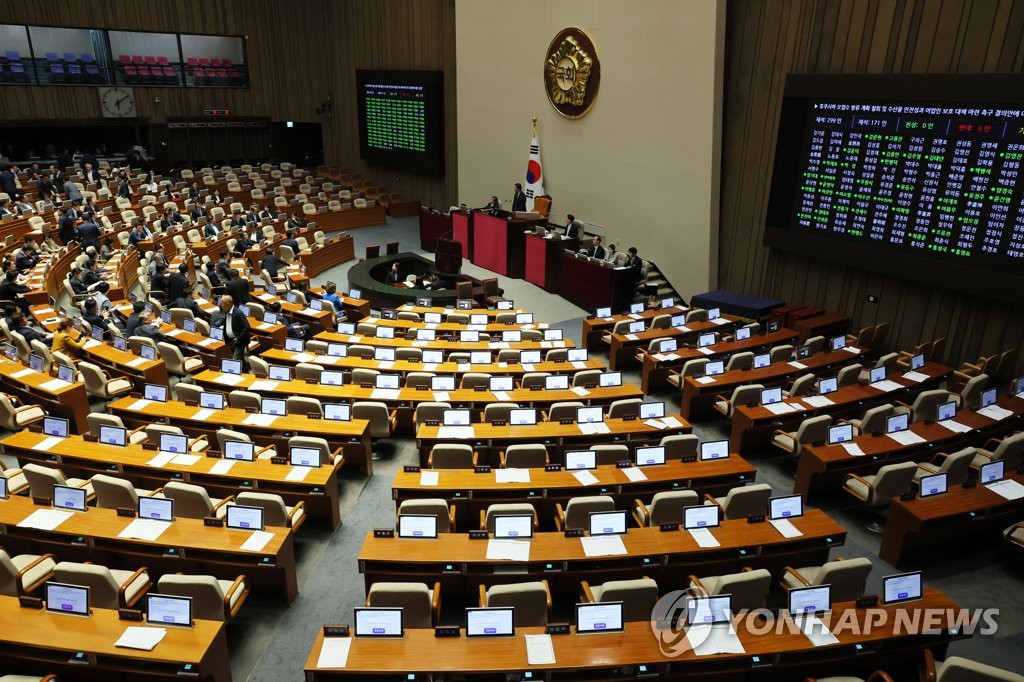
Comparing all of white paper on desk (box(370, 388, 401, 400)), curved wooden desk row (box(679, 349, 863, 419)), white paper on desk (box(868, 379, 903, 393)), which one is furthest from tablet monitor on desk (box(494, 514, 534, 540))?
white paper on desk (box(868, 379, 903, 393))

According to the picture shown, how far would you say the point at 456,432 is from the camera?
7.68m

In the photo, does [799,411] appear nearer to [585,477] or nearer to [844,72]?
[585,477]

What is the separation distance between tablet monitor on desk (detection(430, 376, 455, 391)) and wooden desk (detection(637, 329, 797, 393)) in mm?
3068

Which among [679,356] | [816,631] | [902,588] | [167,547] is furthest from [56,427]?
[902,588]

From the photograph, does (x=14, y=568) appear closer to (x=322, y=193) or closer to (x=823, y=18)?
(x=823, y=18)

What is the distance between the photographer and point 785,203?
40.7ft

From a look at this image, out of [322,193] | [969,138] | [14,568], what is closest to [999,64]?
[969,138]

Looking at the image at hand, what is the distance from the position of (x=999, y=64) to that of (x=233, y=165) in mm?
25721

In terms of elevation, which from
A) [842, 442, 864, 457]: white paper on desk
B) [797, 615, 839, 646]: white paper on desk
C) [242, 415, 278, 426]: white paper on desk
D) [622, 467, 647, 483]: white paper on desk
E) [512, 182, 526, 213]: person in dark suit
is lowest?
[242, 415, 278, 426]: white paper on desk

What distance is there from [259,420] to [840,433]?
21.6 feet

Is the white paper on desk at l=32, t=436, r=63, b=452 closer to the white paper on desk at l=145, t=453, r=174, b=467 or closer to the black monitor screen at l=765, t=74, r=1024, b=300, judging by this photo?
the white paper on desk at l=145, t=453, r=174, b=467

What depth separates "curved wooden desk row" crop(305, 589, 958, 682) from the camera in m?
4.44

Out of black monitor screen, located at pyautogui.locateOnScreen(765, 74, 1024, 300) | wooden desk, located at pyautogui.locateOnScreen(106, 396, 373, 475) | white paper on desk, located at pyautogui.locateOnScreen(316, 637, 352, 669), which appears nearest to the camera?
white paper on desk, located at pyautogui.locateOnScreen(316, 637, 352, 669)

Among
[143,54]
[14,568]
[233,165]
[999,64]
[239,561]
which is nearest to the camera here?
[14,568]
